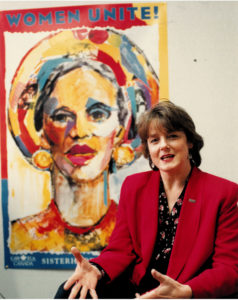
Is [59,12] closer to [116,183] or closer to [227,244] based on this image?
[116,183]

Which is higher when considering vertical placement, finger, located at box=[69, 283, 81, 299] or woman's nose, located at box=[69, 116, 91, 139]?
woman's nose, located at box=[69, 116, 91, 139]

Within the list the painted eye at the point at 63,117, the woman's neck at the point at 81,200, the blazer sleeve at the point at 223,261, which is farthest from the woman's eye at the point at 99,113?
the blazer sleeve at the point at 223,261

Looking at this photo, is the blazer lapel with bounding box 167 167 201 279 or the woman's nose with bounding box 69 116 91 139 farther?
the woman's nose with bounding box 69 116 91 139

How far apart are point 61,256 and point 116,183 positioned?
0.53 metres

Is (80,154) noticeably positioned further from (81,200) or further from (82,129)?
(81,200)

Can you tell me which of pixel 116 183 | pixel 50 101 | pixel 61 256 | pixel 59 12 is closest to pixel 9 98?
pixel 50 101

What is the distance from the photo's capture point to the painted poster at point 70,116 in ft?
6.00

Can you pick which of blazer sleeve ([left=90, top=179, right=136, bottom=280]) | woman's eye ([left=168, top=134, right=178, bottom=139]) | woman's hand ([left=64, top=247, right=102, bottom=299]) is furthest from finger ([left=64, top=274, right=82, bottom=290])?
woman's eye ([left=168, top=134, right=178, bottom=139])

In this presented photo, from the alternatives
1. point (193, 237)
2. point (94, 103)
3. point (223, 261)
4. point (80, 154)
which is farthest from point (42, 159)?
point (223, 261)

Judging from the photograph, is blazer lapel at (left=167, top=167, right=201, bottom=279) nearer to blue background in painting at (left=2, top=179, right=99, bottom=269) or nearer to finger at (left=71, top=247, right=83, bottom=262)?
finger at (left=71, top=247, right=83, bottom=262)

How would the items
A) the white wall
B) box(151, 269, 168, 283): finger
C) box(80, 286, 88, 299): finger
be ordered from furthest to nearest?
the white wall
box(80, 286, 88, 299): finger
box(151, 269, 168, 283): finger

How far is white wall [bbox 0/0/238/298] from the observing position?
178 cm

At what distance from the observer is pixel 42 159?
1.91m

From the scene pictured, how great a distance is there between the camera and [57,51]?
1.88m
